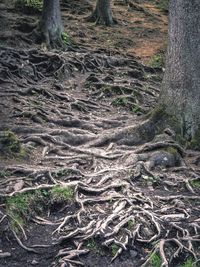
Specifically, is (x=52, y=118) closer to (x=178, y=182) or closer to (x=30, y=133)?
(x=30, y=133)

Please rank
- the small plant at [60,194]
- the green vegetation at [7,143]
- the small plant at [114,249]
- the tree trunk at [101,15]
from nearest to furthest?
the small plant at [114,249]
the small plant at [60,194]
the green vegetation at [7,143]
the tree trunk at [101,15]

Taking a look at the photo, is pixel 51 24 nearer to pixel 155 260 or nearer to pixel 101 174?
pixel 101 174

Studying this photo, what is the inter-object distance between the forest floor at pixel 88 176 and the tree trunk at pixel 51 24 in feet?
6.46

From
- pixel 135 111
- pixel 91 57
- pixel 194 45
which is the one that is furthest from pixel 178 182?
pixel 91 57

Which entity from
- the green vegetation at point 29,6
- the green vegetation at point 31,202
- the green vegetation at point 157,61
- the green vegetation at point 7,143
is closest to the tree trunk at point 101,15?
the green vegetation at point 29,6

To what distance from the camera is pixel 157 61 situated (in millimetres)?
17656

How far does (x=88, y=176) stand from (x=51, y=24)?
30.8 feet

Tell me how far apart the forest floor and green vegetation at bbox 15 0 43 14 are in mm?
6797

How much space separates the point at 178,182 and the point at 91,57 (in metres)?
8.70

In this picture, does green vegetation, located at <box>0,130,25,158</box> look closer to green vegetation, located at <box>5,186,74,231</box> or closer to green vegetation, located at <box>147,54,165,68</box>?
green vegetation, located at <box>5,186,74,231</box>

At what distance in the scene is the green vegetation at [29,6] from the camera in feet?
68.1

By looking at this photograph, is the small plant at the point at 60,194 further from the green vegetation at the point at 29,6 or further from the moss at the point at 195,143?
the green vegetation at the point at 29,6

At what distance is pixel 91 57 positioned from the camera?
15.9m

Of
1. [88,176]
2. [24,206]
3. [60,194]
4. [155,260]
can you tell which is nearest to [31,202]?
[24,206]
